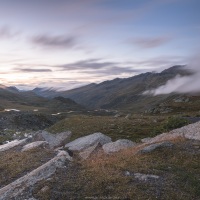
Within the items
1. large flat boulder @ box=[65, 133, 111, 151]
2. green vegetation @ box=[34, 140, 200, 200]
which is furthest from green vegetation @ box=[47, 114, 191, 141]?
green vegetation @ box=[34, 140, 200, 200]

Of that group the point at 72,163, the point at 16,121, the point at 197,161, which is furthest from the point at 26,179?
the point at 16,121

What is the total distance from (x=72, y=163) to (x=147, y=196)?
10098mm

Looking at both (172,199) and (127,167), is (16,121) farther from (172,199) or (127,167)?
(172,199)

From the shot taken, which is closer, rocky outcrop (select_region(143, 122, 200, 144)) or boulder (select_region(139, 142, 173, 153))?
boulder (select_region(139, 142, 173, 153))

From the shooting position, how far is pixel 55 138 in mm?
48281

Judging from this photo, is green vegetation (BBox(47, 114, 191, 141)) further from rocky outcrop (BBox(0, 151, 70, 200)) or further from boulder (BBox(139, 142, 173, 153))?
rocky outcrop (BBox(0, 151, 70, 200))

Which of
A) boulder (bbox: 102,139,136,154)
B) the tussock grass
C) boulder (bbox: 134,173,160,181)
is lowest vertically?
boulder (bbox: 102,139,136,154)

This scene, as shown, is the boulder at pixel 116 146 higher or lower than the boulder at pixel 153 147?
lower

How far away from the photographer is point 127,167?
78.0 ft

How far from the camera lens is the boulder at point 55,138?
147 feet

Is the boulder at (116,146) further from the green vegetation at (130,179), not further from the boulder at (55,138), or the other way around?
the boulder at (55,138)

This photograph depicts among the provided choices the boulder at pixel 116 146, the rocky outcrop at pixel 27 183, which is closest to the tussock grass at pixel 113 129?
the boulder at pixel 116 146

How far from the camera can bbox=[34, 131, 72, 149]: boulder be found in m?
44.9

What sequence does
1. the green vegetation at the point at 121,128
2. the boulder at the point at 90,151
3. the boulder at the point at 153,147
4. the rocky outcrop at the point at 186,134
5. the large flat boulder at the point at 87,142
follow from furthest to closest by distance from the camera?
the green vegetation at the point at 121,128
the large flat boulder at the point at 87,142
the rocky outcrop at the point at 186,134
the boulder at the point at 90,151
the boulder at the point at 153,147
